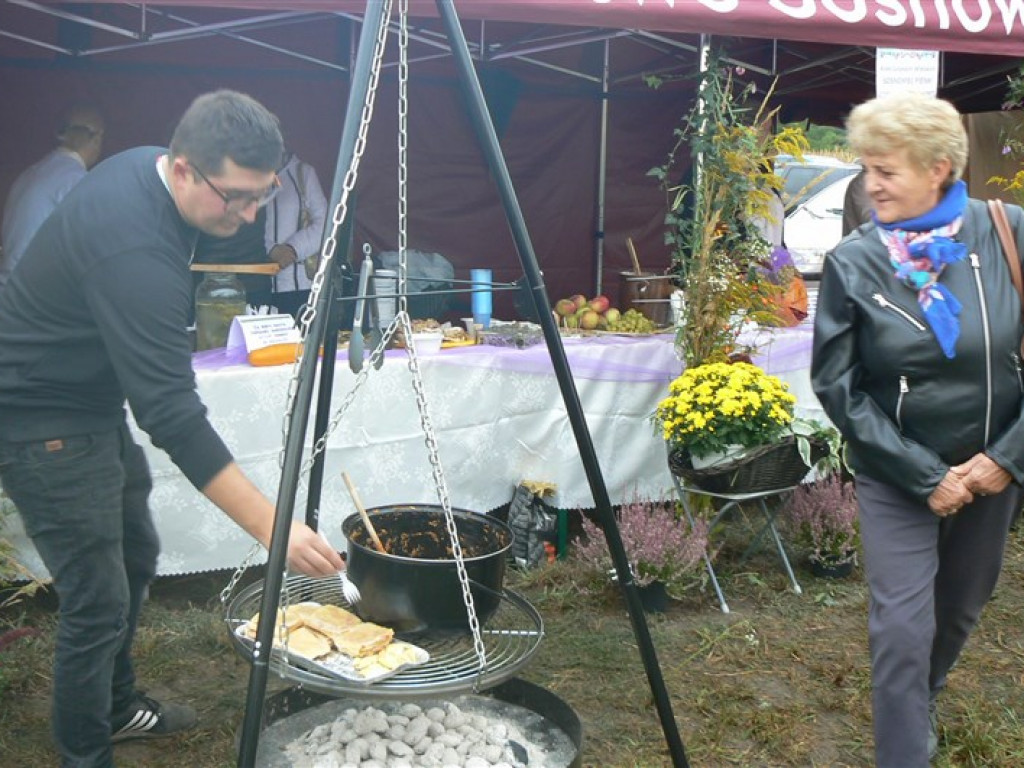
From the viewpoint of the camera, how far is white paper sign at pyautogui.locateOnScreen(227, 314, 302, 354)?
14.0 feet

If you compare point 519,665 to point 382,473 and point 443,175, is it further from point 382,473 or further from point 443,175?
point 443,175

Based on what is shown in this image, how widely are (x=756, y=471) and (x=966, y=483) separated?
5.45ft

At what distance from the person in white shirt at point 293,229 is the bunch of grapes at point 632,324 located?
1.90m

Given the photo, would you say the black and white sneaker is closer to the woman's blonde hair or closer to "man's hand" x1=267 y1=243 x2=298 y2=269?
the woman's blonde hair

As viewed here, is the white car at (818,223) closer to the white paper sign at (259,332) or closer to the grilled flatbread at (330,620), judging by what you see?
the white paper sign at (259,332)

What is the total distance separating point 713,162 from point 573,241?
11.9ft

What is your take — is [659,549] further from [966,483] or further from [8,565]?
[8,565]

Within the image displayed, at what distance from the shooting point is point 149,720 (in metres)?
3.24

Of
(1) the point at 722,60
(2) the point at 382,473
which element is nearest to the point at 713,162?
(1) the point at 722,60

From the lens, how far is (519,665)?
2.30m

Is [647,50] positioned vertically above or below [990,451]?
above

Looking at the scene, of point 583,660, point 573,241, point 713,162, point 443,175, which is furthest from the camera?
point 573,241

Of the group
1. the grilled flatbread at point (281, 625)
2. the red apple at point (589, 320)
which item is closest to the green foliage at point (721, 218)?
the red apple at point (589, 320)

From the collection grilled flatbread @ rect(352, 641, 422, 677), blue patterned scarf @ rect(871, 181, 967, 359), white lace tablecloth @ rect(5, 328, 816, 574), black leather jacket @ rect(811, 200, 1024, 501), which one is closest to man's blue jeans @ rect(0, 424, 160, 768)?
grilled flatbread @ rect(352, 641, 422, 677)
